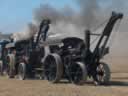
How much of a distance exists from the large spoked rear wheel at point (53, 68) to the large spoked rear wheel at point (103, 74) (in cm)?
188

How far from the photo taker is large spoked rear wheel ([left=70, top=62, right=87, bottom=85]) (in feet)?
71.1

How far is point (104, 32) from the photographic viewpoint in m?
22.2

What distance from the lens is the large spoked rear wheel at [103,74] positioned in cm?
2236

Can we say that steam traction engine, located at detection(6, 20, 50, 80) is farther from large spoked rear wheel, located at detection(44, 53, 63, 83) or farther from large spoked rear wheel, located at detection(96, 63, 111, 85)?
large spoked rear wheel, located at detection(96, 63, 111, 85)

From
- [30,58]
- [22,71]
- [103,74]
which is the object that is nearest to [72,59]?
[103,74]

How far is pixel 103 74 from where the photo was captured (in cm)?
2270

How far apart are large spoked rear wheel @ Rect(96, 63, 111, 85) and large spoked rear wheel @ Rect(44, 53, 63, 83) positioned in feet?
6.15

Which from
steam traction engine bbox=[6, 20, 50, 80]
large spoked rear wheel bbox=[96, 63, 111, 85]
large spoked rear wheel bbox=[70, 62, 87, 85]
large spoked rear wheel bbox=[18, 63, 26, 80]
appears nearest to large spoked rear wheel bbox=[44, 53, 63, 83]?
large spoked rear wheel bbox=[70, 62, 87, 85]

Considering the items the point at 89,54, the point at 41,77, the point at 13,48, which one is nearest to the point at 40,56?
the point at 41,77

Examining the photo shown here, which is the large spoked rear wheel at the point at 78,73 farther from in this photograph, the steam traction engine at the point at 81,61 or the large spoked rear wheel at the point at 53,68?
the large spoked rear wheel at the point at 53,68

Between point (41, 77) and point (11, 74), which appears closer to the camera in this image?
point (41, 77)

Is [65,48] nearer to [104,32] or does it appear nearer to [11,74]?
[104,32]

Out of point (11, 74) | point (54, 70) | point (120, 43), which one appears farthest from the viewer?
point (120, 43)

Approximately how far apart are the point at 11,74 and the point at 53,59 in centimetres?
635
